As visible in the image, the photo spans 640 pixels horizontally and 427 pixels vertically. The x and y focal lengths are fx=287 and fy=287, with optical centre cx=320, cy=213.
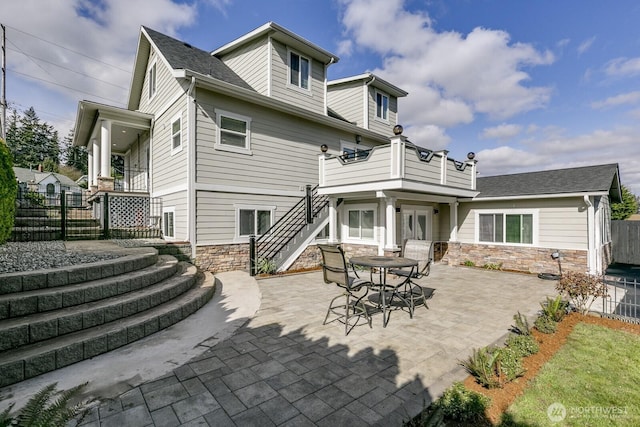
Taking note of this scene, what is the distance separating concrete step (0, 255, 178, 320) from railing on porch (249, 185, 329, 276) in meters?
3.87

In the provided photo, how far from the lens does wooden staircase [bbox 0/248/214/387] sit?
3.20 metres

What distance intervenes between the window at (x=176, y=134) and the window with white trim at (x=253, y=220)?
2.87 m

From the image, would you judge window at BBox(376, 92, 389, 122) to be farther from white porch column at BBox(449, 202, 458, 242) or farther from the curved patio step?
the curved patio step

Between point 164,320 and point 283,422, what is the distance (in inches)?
117

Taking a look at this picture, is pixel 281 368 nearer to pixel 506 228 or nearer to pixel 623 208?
pixel 506 228

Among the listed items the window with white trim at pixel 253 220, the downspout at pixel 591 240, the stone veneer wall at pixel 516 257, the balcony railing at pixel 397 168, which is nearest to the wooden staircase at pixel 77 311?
the window with white trim at pixel 253 220

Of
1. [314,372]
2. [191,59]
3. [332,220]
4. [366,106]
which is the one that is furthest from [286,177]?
[314,372]

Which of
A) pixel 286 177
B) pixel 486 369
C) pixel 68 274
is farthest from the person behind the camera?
pixel 286 177

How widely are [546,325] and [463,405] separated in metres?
3.25

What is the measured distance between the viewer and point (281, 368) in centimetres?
348

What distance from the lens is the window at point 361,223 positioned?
35.6 ft

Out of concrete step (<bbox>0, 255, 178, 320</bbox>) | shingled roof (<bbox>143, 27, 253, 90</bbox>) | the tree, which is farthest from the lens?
the tree

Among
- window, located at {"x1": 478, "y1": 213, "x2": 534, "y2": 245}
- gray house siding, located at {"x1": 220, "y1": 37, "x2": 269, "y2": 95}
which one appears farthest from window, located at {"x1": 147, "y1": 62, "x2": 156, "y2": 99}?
window, located at {"x1": 478, "y1": 213, "x2": 534, "y2": 245}

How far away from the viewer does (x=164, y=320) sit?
4.58m
